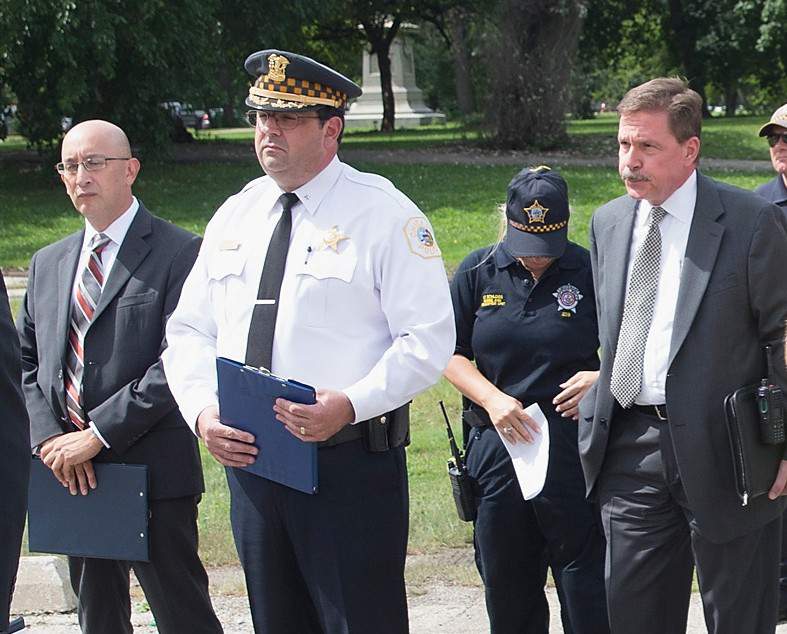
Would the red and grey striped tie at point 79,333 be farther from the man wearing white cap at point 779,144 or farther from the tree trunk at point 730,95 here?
the tree trunk at point 730,95

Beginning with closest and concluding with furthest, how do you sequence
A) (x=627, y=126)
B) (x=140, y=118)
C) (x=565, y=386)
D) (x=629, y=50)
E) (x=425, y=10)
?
(x=627, y=126), (x=565, y=386), (x=140, y=118), (x=425, y=10), (x=629, y=50)

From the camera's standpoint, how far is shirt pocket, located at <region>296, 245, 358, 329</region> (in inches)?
149

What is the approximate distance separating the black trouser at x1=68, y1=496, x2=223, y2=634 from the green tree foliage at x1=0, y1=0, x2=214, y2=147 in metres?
16.7

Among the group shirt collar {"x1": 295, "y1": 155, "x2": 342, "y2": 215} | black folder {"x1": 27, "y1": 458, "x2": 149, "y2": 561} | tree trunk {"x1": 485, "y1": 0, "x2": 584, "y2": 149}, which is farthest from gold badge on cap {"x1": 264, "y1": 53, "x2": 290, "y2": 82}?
tree trunk {"x1": 485, "y1": 0, "x2": 584, "y2": 149}

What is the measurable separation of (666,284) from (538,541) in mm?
1216

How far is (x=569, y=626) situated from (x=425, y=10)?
36.8 metres

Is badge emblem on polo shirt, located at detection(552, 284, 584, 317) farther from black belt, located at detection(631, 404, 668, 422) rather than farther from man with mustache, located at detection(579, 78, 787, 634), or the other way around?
black belt, located at detection(631, 404, 668, 422)

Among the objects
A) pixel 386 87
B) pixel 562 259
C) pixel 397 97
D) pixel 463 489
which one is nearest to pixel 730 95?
pixel 397 97

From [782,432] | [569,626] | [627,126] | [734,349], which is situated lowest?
[569,626]

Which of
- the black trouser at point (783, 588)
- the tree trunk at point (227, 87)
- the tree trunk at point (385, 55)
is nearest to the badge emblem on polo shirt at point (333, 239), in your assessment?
the black trouser at point (783, 588)

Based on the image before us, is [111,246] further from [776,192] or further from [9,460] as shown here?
[776,192]

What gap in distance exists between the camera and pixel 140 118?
23203 mm

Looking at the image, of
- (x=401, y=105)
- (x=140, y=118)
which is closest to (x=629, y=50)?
(x=401, y=105)

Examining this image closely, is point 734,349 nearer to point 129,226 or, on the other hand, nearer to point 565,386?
point 565,386
